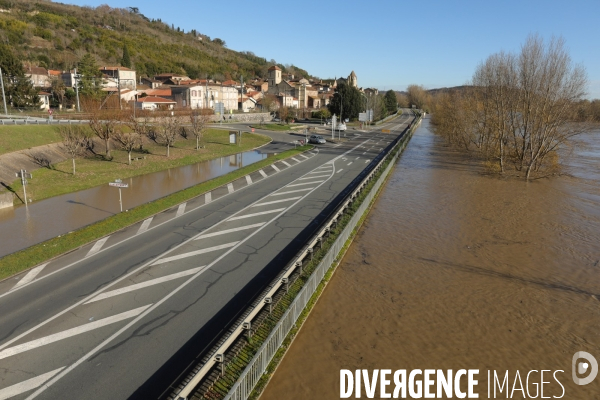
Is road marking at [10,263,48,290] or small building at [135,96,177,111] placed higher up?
small building at [135,96,177,111]

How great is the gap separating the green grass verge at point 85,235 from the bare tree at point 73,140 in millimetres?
9269

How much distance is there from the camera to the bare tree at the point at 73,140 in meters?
24.9

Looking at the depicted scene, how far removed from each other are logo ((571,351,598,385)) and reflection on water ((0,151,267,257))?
17.7 meters

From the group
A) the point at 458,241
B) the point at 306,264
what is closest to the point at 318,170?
the point at 458,241

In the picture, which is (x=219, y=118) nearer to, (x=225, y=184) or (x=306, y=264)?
(x=225, y=184)

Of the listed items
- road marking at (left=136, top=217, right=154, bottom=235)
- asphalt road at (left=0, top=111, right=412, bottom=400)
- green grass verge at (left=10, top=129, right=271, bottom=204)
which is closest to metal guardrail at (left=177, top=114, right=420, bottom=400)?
asphalt road at (left=0, top=111, right=412, bottom=400)

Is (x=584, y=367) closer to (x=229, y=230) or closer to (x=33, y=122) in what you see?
(x=229, y=230)

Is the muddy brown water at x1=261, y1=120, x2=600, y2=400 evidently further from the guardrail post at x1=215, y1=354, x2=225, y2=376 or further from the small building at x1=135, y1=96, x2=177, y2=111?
the small building at x1=135, y1=96, x2=177, y2=111

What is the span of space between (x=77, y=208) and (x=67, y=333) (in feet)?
40.2

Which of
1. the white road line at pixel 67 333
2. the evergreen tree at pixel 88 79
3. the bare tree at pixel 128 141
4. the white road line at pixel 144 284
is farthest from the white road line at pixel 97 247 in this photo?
the evergreen tree at pixel 88 79

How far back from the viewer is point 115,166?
2838cm

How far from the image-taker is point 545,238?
1698cm

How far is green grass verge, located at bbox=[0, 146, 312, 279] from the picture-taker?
1220 cm

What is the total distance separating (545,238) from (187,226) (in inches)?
631
